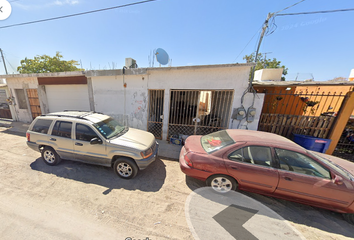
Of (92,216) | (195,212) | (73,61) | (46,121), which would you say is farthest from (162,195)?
(73,61)

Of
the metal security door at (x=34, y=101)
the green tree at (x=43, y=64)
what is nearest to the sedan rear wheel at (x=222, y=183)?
the metal security door at (x=34, y=101)

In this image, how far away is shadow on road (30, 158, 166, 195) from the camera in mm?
2971

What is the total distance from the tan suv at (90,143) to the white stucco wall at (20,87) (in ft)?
21.0

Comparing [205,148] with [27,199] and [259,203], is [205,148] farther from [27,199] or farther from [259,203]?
[27,199]

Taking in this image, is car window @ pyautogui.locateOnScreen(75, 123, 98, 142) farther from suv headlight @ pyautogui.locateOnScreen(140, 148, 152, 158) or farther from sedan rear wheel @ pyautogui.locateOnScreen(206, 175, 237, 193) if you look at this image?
sedan rear wheel @ pyautogui.locateOnScreen(206, 175, 237, 193)

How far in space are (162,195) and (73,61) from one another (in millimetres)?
23577

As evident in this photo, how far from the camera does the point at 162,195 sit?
275 cm

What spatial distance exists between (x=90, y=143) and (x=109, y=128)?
66 centimetres

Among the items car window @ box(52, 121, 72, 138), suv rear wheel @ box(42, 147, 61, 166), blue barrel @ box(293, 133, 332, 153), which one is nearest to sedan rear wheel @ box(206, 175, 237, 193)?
blue barrel @ box(293, 133, 332, 153)

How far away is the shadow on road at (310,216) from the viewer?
2.22 metres

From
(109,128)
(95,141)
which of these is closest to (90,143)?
(95,141)

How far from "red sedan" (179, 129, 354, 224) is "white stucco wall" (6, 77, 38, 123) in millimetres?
10657

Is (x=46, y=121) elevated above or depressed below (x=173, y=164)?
above

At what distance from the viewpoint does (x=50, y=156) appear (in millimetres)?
3557
